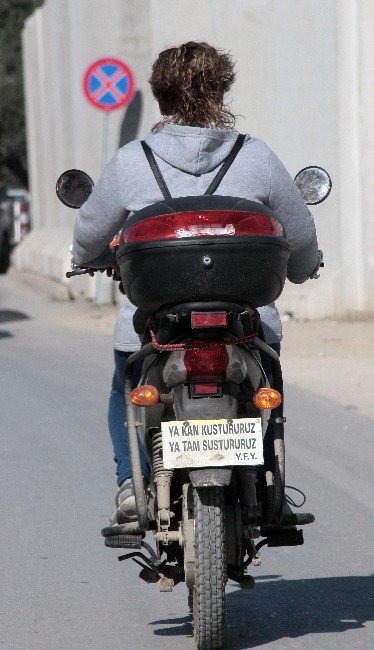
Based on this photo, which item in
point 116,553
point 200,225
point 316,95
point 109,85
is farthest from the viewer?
point 109,85

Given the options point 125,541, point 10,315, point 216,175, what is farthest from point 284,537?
point 10,315

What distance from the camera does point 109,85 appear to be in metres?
18.5

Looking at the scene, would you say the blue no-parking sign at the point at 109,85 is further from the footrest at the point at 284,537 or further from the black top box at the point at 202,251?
the black top box at the point at 202,251

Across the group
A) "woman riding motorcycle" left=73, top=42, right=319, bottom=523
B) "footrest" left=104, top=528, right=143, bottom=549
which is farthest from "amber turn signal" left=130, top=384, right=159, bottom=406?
"footrest" left=104, top=528, right=143, bottom=549

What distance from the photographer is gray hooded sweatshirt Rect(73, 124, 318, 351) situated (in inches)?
180

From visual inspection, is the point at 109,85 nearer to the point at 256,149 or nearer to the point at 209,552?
the point at 256,149

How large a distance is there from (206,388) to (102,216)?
718 mm

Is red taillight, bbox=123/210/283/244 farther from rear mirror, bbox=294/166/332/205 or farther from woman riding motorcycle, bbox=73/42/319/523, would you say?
rear mirror, bbox=294/166/332/205

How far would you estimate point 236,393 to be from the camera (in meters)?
4.36

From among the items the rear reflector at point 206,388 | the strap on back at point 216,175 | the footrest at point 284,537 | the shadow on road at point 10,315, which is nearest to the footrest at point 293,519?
the footrest at point 284,537

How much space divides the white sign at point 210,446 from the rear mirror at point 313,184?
100 centimetres

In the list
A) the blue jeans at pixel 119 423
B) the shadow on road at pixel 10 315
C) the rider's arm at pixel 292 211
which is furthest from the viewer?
the shadow on road at pixel 10 315

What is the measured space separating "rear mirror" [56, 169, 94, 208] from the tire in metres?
1.16

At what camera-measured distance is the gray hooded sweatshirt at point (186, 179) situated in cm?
457
